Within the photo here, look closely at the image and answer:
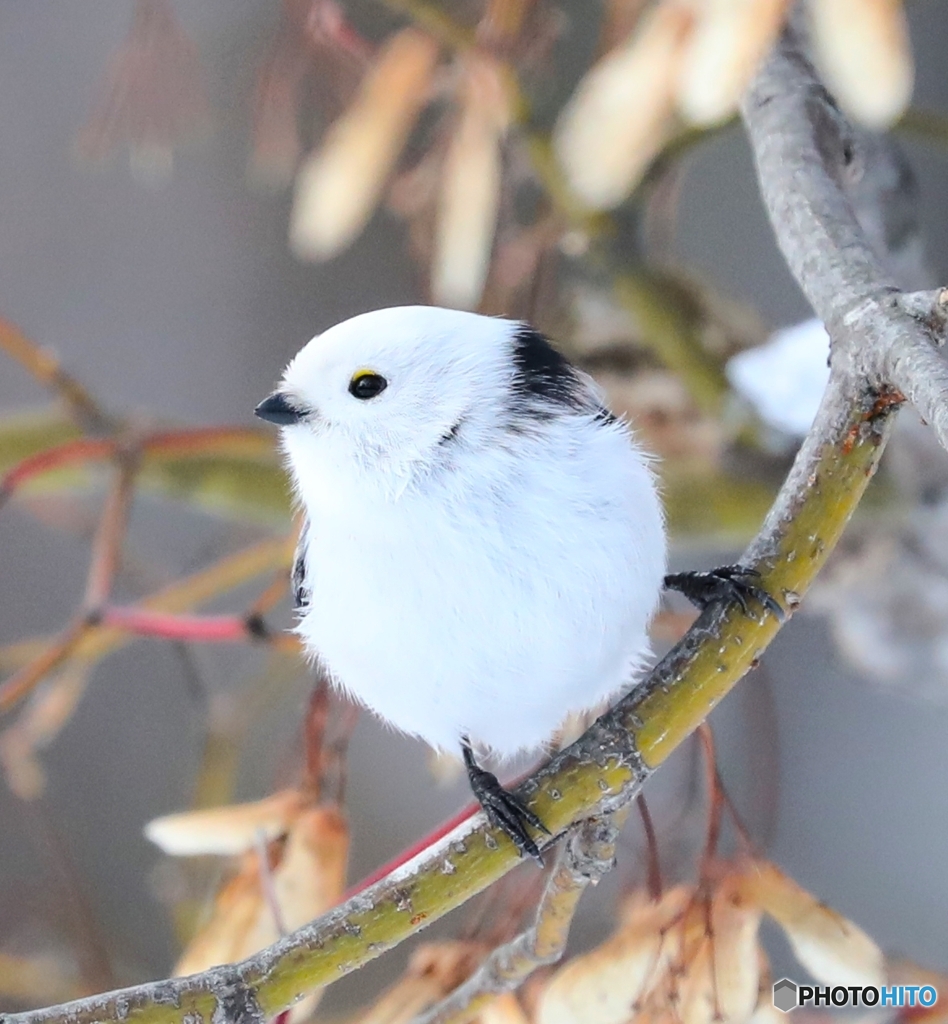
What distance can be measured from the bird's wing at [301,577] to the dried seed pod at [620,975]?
206 millimetres

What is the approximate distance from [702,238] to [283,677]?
0.46m

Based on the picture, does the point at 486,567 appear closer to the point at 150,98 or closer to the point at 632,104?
the point at 632,104

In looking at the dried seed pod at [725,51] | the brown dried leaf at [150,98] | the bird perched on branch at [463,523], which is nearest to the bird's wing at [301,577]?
the bird perched on branch at [463,523]

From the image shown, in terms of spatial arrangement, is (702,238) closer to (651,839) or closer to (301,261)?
(301,261)

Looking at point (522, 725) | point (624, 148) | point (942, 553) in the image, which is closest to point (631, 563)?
point (522, 725)

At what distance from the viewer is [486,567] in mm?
404

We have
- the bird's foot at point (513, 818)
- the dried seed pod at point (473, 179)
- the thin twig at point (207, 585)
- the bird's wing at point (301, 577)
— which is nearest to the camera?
the bird's foot at point (513, 818)

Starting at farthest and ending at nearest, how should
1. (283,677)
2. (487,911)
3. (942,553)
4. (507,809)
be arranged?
(283,677)
(942,553)
(487,911)
(507,809)

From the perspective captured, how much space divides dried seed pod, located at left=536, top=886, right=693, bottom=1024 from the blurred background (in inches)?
5.8

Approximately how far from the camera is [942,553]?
2.21ft

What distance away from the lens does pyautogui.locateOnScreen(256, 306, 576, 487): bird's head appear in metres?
0.42

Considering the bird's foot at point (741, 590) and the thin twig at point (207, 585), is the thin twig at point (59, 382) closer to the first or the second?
the thin twig at point (207, 585)

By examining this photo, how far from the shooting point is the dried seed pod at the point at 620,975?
444mm

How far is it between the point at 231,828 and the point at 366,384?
228 millimetres
